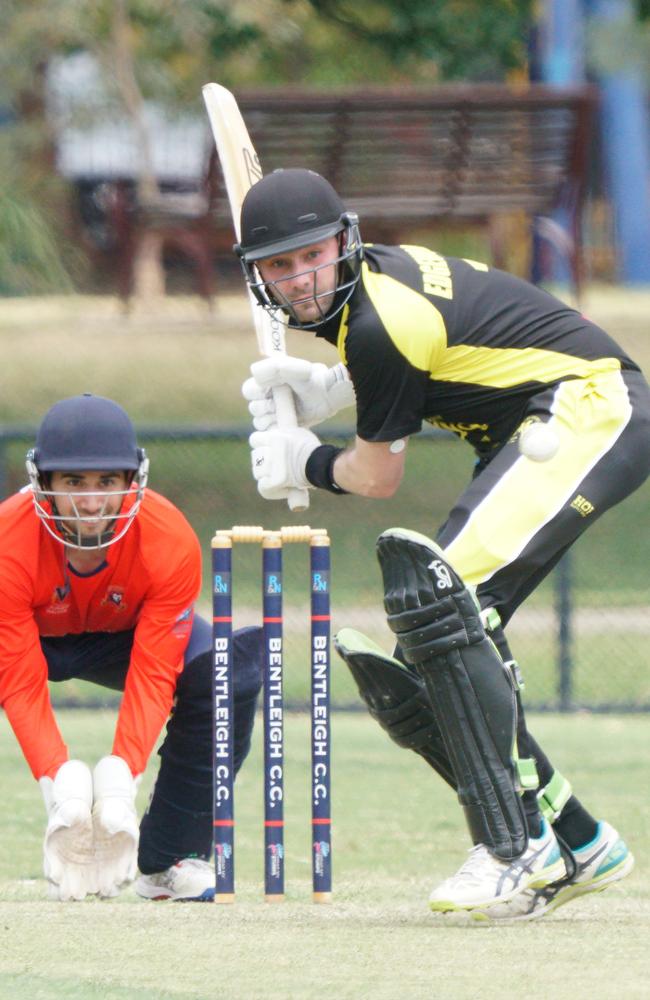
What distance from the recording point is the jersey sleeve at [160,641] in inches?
173

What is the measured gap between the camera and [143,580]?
4562mm

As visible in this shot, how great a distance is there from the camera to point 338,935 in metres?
3.76

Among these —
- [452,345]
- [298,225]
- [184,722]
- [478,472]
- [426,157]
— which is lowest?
[426,157]

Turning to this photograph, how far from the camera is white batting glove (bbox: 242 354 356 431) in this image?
14.9 ft

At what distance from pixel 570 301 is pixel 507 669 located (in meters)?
8.91

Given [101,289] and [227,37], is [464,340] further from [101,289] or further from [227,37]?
[101,289]

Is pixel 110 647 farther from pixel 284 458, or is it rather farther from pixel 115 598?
pixel 284 458

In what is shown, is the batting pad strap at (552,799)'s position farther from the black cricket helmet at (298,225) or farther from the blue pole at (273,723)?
the black cricket helmet at (298,225)

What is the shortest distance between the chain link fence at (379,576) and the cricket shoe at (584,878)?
4667mm

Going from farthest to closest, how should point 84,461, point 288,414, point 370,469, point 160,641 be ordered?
point 288,414 → point 160,641 → point 84,461 → point 370,469

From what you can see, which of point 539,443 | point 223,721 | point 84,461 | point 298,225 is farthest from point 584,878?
point 298,225

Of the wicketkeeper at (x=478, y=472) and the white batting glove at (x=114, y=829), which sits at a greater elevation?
the wicketkeeper at (x=478, y=472)

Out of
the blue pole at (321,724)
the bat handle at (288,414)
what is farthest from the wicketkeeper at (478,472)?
the bat handle at (288,414)

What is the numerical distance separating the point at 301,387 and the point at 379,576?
6003mm
